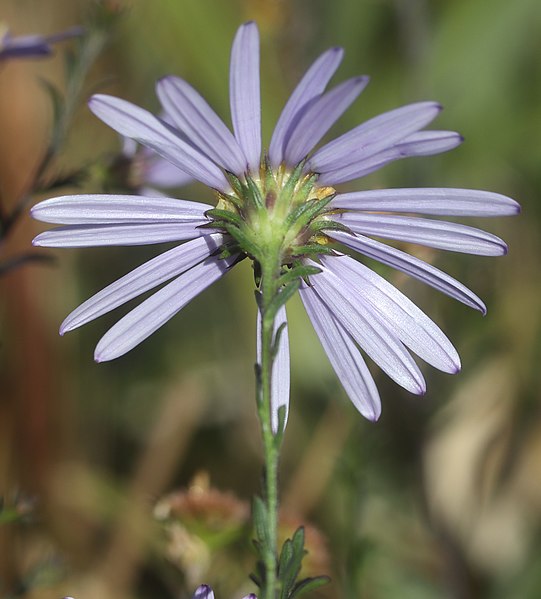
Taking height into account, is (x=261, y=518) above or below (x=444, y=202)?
below

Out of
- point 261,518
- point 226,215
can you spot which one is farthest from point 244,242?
point 261,518

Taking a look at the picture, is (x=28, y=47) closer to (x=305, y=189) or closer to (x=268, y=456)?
(x=305, y=189)

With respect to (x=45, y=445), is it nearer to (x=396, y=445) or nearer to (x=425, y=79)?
(x=396, y=445)

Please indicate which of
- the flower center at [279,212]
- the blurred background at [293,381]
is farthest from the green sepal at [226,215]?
the blurred background at [293,381]

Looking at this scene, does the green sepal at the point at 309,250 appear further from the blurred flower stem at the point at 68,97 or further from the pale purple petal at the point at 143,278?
the blurred flower stem at the point at 68,97

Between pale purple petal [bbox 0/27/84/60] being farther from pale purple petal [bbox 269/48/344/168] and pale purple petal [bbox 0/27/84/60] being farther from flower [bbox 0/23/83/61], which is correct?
pale purple petal [bbox 269/48/344/168]
